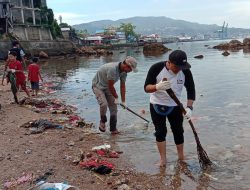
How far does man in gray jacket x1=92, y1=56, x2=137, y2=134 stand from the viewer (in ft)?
30.9

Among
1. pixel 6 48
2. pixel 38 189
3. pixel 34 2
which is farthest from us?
pixel 34 2

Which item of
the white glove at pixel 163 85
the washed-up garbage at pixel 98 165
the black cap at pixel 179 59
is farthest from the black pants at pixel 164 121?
the washed-up garbage at pixel 98 165

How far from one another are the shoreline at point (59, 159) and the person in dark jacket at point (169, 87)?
3.32 ft

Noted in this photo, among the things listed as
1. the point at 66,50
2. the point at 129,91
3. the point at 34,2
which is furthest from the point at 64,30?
the point at 129,91

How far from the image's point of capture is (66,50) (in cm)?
7375

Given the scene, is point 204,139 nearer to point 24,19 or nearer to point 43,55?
point 43,55

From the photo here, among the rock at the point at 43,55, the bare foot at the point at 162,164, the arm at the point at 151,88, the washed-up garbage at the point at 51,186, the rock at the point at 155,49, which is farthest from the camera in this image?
the rock at the point at 155,49

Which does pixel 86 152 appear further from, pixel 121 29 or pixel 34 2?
pixel 121 29

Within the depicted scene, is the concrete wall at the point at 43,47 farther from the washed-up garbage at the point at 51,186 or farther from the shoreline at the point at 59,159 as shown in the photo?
the washed-up garbage at the point at 51,186

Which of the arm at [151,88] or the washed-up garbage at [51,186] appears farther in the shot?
the arm at [151,88]

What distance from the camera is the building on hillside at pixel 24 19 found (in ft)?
208

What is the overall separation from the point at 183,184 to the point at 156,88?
184 cm

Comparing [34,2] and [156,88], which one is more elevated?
[34,2]

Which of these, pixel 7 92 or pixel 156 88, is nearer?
pixel 156 88
